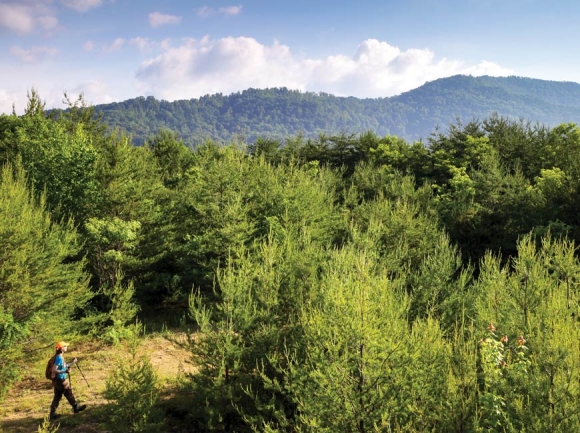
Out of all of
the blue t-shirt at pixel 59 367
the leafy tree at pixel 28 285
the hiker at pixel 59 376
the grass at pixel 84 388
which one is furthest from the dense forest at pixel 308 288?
the blue t-shirt at pixel 59 367

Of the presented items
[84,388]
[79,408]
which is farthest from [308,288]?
[84,388]

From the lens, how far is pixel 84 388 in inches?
577

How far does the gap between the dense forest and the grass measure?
2.87ft

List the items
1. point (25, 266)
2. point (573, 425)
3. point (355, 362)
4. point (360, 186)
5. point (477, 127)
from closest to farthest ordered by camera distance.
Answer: point (573, 425) < point (355, 362) < point (25, 266) < point (360, 186) < point (477, 127)

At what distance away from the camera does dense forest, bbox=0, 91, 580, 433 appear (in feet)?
25.5

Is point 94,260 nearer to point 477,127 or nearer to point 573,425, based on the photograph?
point 573,425

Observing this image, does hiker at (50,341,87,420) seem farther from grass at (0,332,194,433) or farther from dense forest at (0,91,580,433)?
dense forest at (0,91,580,433)

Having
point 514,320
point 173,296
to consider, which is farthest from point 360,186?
point 514,320

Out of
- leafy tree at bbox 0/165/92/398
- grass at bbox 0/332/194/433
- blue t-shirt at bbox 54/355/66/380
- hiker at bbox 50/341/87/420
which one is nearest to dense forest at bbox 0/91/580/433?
leafy tree at bbox 0/165/92/398

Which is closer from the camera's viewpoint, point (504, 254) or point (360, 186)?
point (504, 254)

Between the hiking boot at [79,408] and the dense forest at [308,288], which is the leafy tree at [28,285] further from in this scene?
the hiking boot at [79,408]

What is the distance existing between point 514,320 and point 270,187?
1636 cm

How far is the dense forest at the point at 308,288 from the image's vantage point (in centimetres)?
776

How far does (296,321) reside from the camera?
1226cm
